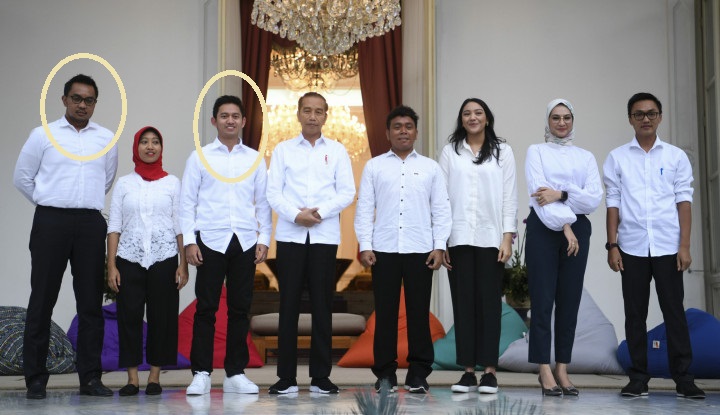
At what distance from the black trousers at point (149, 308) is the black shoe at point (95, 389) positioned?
4.9 inches

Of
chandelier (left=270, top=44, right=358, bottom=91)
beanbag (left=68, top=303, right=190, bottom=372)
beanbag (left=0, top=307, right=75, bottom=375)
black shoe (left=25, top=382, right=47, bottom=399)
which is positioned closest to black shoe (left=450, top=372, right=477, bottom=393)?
black shoe (left=25, top=382, right=47, bottom=399)

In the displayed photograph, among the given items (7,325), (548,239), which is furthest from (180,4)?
(548,239)

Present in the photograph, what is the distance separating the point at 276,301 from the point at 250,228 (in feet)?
15.8

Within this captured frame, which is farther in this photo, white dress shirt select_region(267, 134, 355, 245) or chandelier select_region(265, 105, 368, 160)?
chandelier select_region(265, 105, 368, 160)

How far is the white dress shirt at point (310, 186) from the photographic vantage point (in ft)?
12.9

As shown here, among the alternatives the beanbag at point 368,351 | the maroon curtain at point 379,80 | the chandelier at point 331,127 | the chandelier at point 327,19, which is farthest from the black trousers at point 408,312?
the chandelier at point 331,127

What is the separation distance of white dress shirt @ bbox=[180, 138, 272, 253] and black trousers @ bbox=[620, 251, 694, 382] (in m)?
1.73

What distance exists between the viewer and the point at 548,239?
3920mm

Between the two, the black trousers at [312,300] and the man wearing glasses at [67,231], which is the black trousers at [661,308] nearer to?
the black trousers at [312,300]

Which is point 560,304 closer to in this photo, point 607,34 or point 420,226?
point 420,226

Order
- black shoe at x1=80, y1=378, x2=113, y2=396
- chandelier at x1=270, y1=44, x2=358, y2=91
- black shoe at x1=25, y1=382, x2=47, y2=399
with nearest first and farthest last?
black shoe at x1=25, y1=382, x2=47, y2=399 < black shoe at x1=80, y1=378, x2=113, y2=396 < chandelier at x1=270, y1=44, x2=358, y2=91

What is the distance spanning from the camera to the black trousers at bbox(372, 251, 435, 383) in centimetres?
396

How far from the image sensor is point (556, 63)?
264 inches

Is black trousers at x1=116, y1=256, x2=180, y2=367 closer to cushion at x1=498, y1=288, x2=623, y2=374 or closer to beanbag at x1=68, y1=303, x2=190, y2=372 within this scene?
beanbag at x1=68, y1=303, x2=190, y2=372
